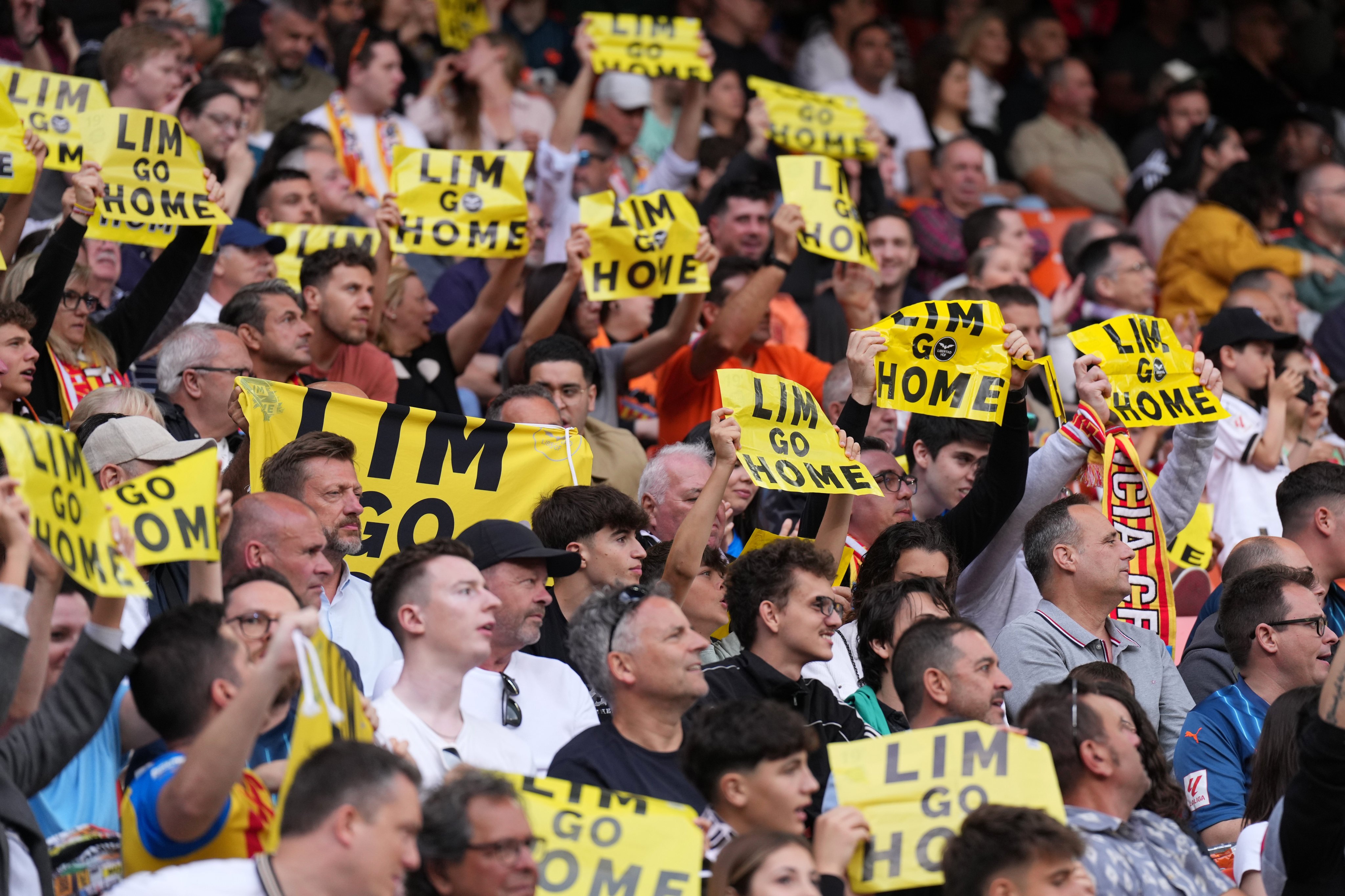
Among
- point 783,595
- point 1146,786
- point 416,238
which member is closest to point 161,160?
point 416,238

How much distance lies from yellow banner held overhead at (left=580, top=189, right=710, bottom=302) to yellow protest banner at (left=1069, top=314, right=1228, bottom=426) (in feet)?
6.93

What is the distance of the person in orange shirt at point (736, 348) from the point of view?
8.36 m

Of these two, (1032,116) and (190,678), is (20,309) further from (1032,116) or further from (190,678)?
(1032,116)

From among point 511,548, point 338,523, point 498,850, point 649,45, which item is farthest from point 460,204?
point 498,850

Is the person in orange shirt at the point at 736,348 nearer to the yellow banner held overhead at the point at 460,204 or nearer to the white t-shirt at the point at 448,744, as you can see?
the yellow banner held overhead at the point at 460,204

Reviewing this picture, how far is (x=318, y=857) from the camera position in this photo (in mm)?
3873

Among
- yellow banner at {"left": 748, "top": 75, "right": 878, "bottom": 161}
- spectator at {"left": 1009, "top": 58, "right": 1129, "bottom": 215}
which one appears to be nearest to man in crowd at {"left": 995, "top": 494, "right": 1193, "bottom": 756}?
yellow banner at {"left": 748, "top": 75, "right": 878, "bottom": 161}

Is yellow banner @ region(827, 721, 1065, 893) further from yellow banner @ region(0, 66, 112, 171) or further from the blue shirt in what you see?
yellow banner @ region(0, 66, 112, 171)

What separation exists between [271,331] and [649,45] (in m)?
3.84

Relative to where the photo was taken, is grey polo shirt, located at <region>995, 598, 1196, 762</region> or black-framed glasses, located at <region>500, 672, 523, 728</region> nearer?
black-framed glasses, located at <region>500, 672, 523, 728</region>

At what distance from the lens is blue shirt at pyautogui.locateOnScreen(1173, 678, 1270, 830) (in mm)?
5922

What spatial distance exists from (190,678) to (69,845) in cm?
50

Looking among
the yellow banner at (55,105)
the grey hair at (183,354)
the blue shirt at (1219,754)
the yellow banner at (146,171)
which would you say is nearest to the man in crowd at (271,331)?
the grey hair at (183,354)

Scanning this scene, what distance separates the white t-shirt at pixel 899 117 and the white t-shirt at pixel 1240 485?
16.3ft
